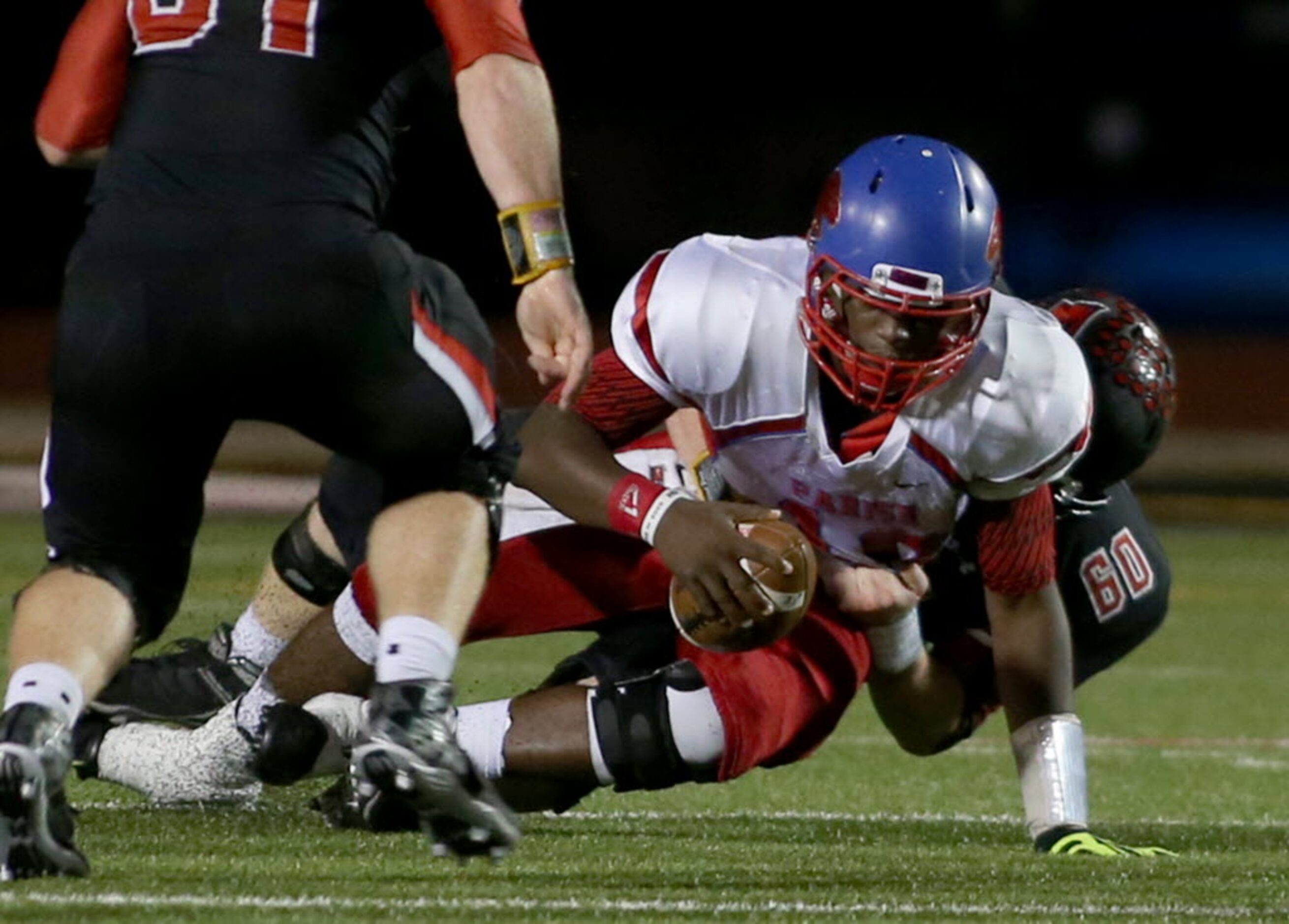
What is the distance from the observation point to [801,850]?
3.38 metres

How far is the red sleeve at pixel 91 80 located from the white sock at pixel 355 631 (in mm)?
1003

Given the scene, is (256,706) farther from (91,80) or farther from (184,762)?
(91,80)

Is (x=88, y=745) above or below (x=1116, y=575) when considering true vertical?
below

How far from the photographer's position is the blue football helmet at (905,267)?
321 cm

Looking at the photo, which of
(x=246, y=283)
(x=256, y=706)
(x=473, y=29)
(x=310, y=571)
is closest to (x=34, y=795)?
(x=246, y=283)

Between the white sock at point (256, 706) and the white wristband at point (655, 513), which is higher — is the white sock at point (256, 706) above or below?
below

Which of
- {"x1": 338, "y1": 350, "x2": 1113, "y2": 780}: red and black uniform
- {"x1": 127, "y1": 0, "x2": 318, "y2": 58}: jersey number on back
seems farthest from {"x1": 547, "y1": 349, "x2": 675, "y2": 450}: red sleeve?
{"x1": 127, "y1": 0, "x2": 318, "y2": 58}: jersey number on back

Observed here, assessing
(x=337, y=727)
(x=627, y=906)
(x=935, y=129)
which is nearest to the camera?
(x=627, y=906)

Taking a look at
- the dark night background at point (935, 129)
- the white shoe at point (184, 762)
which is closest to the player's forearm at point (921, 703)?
the white shoe at point (184, 762)

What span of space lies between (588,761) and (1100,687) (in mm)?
2734

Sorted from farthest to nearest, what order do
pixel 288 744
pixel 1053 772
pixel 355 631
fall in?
pixel 355 631, pixel 1053 772, pixel 288 744

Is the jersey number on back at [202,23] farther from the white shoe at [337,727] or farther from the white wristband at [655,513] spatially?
the white shoe at [337,727]

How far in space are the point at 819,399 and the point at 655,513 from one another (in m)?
0.32

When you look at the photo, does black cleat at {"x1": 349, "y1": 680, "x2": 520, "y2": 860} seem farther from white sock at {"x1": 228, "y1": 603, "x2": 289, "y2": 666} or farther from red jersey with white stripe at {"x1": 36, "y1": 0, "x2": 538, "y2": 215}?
white sock at {"x1": 228, "y1": 603, "x2": 289, "y2": 666}
